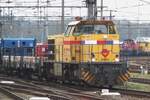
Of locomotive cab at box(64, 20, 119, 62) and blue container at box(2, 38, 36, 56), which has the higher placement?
locomotive cab at box(64, 20, 119, 62)

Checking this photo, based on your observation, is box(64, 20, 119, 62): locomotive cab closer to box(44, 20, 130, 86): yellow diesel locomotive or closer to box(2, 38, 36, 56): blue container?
box(44, 20, 130, 86): yellow diesel locomotive

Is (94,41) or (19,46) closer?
(94,41)

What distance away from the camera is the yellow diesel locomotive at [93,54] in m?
21.2

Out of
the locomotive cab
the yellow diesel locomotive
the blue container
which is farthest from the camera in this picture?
the blue container

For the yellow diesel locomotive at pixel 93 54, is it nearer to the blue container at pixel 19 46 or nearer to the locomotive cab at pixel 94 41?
the locomotive cab at pixel 94 41

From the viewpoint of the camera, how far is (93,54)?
71.1 feet

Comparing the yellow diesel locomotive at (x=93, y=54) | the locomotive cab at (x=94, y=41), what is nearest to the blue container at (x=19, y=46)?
the yellow diesel locomotive at (x=93, y=54)

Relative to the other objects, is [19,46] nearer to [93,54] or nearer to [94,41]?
[94,41]

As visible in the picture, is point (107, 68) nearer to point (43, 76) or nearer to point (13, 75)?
point (43, 76)

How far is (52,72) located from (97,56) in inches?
140

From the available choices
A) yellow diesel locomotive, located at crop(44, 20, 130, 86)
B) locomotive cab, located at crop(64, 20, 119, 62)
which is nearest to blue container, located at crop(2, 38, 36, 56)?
yellow diesel locomotive, located at crop(44, 20, 130, 86)

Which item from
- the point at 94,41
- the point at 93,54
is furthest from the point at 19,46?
the point at 93,54

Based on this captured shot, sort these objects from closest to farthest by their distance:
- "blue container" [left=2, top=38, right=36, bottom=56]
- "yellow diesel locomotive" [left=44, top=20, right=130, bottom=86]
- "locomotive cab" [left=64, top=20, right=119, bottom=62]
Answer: "yellow diesel locomotive" [left=44, top=20, right=130, bottom=86]
"locomotive cab" [left=64, top=20, right=119, bottom=62]
"blue container" [left=2, top=38, right=36, bottom=56]

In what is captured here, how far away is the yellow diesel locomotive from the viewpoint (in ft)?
69.7
